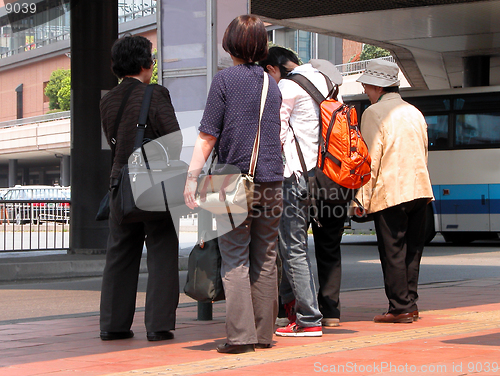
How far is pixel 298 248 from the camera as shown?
4.79m

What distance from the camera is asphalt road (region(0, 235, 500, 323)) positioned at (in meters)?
7.14

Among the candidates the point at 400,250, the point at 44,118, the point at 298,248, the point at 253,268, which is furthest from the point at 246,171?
the point at 44,118

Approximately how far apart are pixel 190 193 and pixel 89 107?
26.9ft

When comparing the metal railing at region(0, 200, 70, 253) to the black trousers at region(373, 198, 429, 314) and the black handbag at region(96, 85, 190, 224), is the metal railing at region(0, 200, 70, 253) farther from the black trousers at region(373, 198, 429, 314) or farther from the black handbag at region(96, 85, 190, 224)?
the black handbag at region(96, 85, 190, 224)

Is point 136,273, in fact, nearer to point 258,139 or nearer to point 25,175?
point 258,139

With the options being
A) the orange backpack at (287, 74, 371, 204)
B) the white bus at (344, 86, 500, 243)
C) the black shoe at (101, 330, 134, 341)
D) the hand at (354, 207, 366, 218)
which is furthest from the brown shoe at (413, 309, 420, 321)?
the white bus at (344, 86, 500, 243)

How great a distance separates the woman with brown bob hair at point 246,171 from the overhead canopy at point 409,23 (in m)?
10.0

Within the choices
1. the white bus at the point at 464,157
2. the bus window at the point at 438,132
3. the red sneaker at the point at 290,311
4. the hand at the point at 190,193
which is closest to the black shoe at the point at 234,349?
the hand at the point at 190,193

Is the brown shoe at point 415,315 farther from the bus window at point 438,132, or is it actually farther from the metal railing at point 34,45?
the metal railing at point 34,45

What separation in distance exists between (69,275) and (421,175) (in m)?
6.58

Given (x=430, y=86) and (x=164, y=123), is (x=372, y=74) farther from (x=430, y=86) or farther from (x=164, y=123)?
(x=430, y=86)

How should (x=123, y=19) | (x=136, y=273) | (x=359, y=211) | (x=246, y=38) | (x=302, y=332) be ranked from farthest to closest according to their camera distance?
1. (x=123, y=19)
2. (x=359, y=211)
3. (x=136, y=273)
4. (x=302, y=332)
5. (x=246, y=38)

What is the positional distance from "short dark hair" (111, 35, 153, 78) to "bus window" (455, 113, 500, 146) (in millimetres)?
13234

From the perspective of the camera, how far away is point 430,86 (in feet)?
82.3
